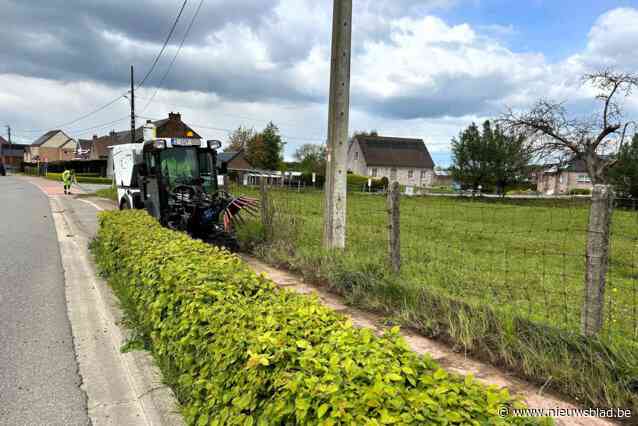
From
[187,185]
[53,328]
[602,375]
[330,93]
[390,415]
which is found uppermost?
[330,93]

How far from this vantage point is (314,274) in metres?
7.16

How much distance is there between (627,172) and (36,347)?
1787 inches

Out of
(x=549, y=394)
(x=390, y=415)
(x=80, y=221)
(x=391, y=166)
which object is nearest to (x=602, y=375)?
(x=549, y=394)

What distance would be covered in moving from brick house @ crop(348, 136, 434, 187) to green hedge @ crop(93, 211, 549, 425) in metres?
64.0

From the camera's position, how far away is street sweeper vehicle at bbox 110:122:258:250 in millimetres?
10047

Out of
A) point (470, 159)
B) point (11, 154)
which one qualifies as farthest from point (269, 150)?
point (11, 154)

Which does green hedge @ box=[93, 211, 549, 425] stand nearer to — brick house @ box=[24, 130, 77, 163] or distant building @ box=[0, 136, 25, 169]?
brick house @ box=[24, 130, 77, 163]

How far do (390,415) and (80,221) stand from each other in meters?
16.5

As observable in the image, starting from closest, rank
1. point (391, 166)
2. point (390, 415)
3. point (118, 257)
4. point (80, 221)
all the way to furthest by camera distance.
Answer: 1. point (390, 415)
2. point (118, 257)
3. point (80, 221)
4. point (391, 166)

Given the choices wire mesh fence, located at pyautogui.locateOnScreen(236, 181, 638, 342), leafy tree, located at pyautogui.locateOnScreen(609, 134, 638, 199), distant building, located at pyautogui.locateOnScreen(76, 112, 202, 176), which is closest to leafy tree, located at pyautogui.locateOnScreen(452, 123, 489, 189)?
leafy tree, located at pyautogui.locateOnScreen(609, 134, 638, 199)

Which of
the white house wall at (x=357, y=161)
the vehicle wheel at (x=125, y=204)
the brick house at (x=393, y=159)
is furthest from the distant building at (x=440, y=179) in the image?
the vehicle wheel at (x=125, y=204)

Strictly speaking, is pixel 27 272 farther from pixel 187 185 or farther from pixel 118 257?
pixel 187 185

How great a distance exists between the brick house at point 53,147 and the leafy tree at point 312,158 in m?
51.0

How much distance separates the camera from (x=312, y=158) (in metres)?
71.6
